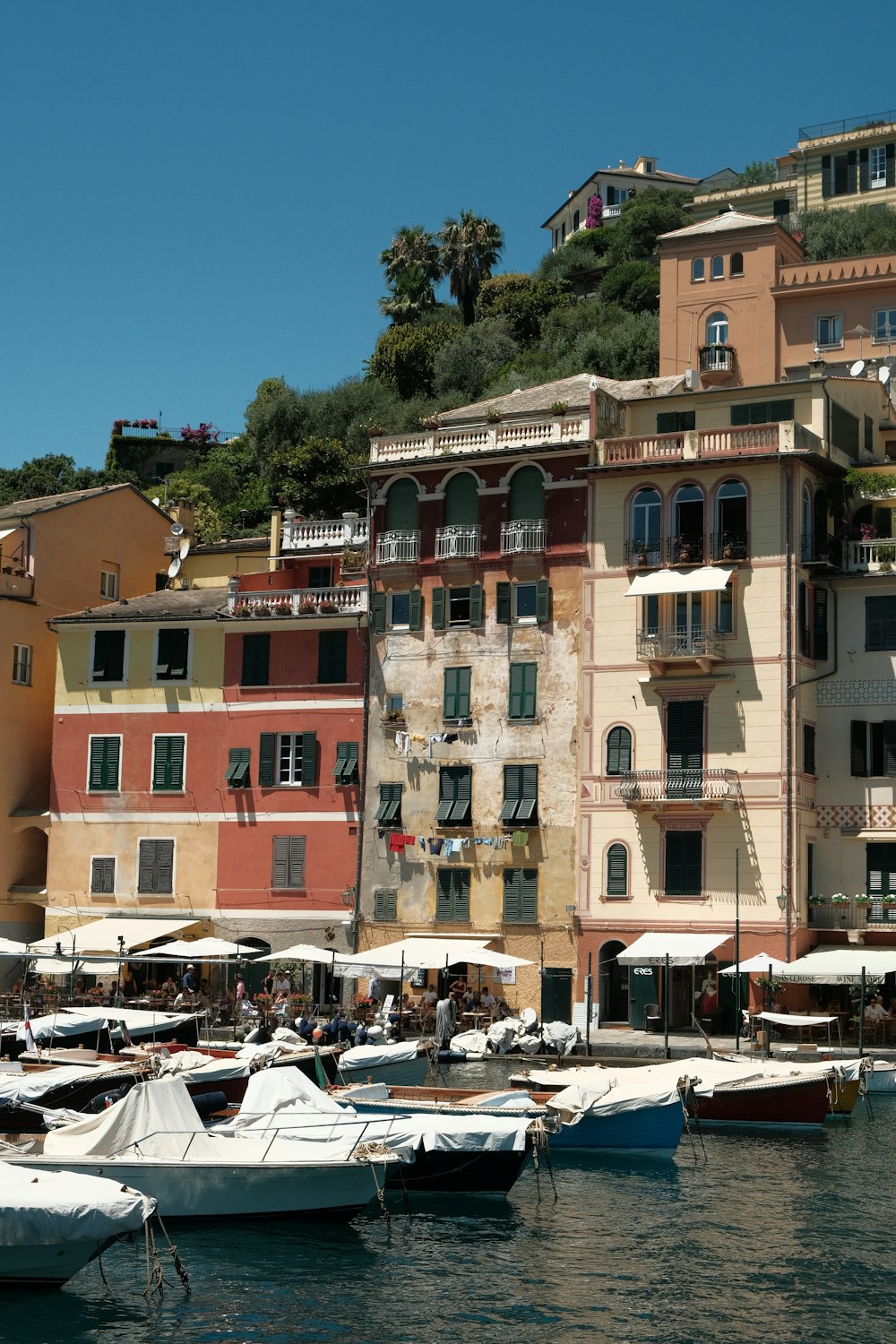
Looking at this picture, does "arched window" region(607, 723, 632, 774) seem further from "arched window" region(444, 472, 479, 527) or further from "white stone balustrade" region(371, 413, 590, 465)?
"white stone balustrade" region(371, 413, 590, 465)

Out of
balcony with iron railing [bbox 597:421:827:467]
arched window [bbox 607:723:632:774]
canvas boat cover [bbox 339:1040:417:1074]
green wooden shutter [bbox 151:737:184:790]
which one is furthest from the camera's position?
green wooden shutter [bbox 151:737:184:790]

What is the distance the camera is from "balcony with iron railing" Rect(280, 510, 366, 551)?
68438 mm

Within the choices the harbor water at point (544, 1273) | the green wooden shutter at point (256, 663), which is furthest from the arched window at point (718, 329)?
the harbor water at point (544, 1273)

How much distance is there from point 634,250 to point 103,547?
5947cm

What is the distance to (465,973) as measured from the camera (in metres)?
59.8

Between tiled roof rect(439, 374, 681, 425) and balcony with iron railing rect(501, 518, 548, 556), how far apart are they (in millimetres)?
4848

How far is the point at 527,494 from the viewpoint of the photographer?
200ft

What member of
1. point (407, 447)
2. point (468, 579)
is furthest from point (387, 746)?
point (407, 447)

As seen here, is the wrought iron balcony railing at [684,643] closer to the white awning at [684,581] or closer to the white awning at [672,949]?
the white awning at [684,581]

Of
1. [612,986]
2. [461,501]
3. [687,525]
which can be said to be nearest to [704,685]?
[687,525]

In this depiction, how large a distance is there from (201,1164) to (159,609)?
3835 centimetres

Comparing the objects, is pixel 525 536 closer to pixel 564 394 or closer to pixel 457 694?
pixel 457 694

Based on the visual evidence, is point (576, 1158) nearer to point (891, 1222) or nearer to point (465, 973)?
point (891, 1222)

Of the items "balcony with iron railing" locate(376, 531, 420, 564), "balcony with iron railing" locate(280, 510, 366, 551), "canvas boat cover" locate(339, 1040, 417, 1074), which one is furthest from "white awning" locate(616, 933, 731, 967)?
"balcony with iron railing" locate(280, 510, 366, 551)
